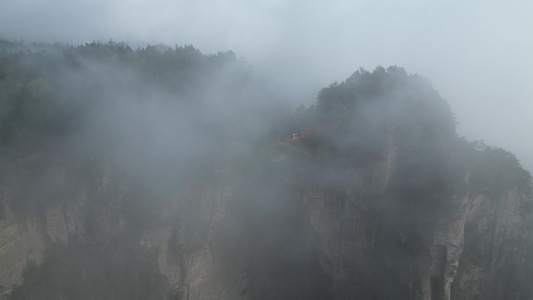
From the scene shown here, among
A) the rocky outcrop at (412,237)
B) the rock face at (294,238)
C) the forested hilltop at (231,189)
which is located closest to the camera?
the forested hilltop at (231,189)

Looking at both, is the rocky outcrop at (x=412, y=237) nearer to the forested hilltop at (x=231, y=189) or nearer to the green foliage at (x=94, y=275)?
the forested hilltop at (x=231, y=189)

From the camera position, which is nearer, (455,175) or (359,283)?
(455,175)

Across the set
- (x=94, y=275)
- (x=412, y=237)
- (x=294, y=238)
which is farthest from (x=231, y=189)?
(x=412, y=237)

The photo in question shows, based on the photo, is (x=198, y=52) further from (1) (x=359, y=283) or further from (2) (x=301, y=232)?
(1) (x=359, y=283)

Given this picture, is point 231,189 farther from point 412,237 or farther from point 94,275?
point 412,237

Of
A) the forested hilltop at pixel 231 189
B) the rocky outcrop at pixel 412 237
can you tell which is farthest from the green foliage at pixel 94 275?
the rocky outcrop at pixel 412 237

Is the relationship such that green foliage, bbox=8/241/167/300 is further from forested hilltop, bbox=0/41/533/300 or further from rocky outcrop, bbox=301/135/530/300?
rocky outcrop, bbox=301/135/530/300

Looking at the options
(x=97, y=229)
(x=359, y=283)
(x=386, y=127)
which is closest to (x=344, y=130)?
(x=386, y=127)

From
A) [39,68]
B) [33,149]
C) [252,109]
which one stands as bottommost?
[33,149]

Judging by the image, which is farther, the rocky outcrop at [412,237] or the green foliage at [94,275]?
the rocky outcrop at [412,237]
